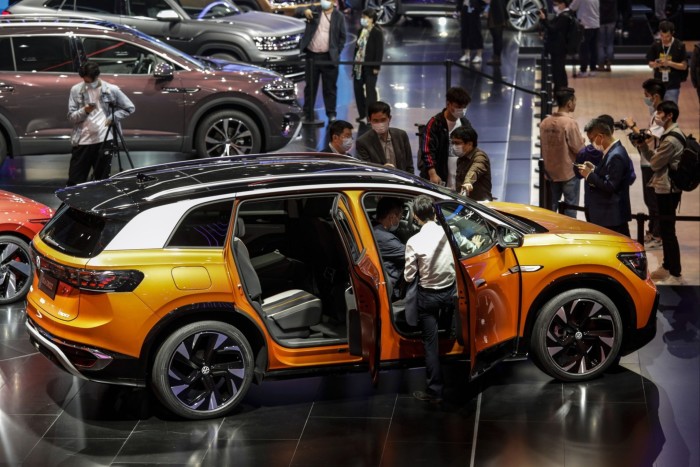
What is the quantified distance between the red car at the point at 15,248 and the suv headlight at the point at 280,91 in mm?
4820

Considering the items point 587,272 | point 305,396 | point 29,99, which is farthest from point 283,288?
point 29,99

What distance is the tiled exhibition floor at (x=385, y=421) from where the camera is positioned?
763cm

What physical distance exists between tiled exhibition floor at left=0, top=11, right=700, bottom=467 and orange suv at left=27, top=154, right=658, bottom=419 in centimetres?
30

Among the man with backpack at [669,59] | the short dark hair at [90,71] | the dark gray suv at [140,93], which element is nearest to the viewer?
the short dark hair at [90,71]

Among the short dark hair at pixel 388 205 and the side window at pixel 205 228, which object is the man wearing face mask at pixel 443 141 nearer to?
the short dark hair at pixel 388 205

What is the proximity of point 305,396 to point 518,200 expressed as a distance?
20.5 ft

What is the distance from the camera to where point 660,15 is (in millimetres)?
26016

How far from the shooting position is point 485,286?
8266 millimetres

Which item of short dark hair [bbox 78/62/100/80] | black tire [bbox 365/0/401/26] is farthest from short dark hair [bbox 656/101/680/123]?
black tire [bbox 365/0/401/26]

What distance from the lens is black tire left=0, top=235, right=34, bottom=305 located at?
1066 cm

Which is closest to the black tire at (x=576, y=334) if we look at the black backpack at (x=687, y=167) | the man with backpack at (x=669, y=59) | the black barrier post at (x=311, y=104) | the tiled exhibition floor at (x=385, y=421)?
the tiled exhibition floor at (x=385, y=421)

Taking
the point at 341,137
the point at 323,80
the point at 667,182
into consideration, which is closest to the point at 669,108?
the point at 667,182

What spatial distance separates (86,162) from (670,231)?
6.47 m

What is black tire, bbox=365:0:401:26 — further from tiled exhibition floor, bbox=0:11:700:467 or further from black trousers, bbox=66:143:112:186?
tiled exhibition floor, bbox=0:11:700:467
